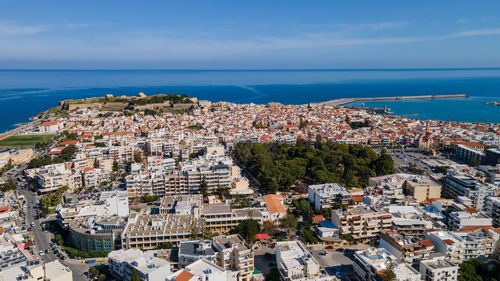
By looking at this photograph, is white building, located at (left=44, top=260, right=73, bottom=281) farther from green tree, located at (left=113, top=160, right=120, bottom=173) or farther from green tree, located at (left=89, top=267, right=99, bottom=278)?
green tree, located at (left=113, top=160, right=120, bottom=173)

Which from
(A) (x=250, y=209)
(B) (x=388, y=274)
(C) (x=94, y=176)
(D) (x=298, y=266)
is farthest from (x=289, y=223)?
(C) (x=94, y=176)

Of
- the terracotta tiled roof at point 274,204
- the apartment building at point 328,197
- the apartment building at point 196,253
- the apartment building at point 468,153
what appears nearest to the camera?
the apartment building at point 196,253

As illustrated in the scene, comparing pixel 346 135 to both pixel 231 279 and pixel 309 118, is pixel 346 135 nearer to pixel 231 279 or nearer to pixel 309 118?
pixel 309 118

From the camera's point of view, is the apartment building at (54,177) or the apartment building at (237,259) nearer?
the apartment building at (237,259)

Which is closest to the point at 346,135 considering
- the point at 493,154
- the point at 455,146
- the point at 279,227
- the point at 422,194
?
the point at 455,146

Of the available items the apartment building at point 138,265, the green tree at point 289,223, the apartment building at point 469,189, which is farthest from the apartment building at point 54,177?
the apartment building at point 469,189

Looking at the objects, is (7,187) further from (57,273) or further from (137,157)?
(57,273)

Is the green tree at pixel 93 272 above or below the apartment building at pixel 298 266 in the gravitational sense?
below

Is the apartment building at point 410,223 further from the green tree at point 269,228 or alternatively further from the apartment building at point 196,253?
the apartment building at point 196,253
